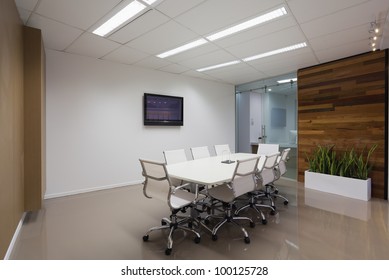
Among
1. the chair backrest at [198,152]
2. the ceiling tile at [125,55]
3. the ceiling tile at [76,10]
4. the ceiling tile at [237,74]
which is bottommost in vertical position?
the chair backrest at [198,152]

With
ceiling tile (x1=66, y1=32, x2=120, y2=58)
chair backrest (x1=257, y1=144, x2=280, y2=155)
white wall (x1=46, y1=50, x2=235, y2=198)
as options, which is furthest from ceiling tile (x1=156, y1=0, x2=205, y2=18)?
chair backrest (x1=257, y1=144, x2=280, y2=155)

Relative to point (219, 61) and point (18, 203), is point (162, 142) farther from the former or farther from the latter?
point (18, 203)

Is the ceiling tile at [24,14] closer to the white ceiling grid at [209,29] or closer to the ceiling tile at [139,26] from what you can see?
the white ceiling grid at [209,29]

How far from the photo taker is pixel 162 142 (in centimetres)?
559

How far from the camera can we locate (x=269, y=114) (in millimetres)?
6609

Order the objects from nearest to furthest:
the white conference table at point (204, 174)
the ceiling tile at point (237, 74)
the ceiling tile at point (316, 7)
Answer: the white conference table at point (204, 174)
the ceiling tile at point (316, 7)
the ceiling tile at point (237, 74)

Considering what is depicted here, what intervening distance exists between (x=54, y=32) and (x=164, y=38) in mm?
1672

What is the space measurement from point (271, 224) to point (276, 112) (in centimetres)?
423

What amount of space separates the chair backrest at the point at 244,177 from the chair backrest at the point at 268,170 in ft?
1.11

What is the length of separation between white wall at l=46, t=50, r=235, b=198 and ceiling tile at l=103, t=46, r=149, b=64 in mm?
232

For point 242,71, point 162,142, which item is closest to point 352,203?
point 242,71

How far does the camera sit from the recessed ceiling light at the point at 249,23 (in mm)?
2771

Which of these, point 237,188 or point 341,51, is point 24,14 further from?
point 341,51

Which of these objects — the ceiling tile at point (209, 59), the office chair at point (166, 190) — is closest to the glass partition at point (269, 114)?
the ceiling tile at point (209, 59)
